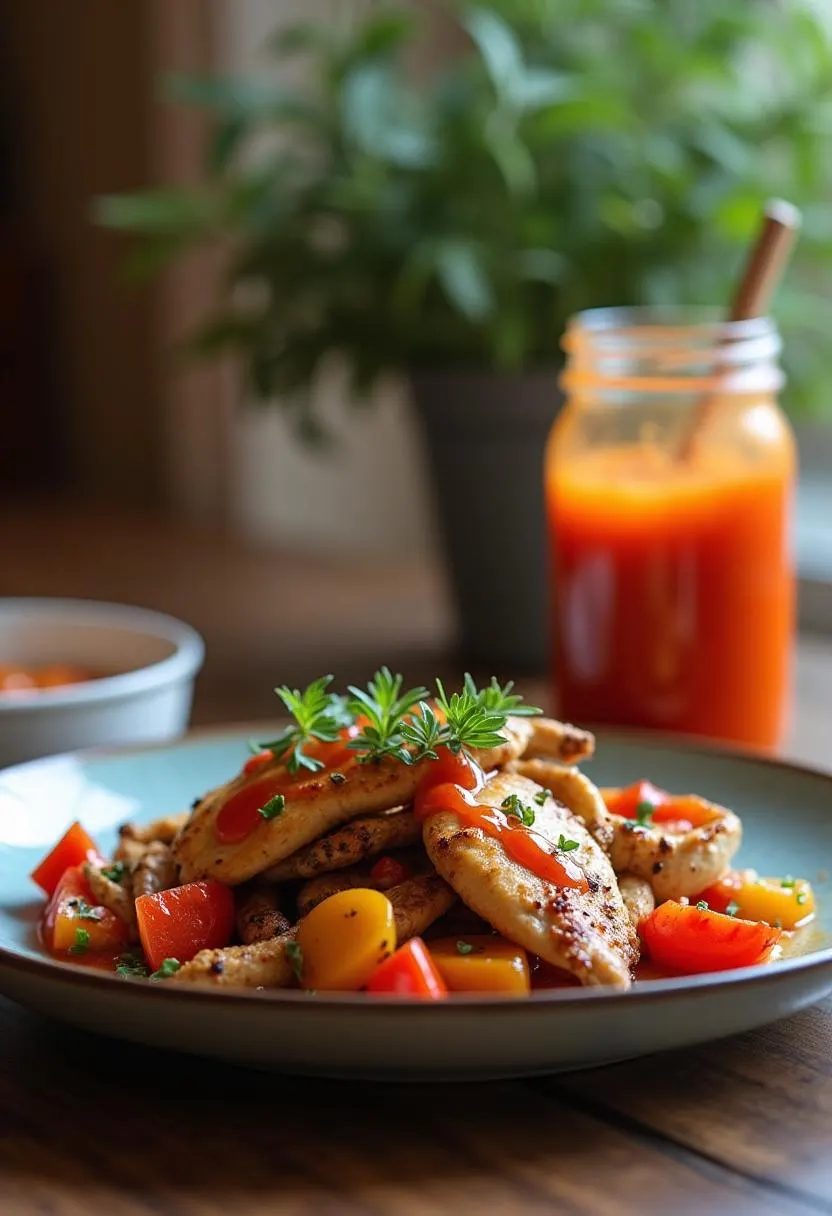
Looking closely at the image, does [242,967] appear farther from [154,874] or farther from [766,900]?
[766,900]

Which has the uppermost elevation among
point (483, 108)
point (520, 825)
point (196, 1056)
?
point (483, 108)

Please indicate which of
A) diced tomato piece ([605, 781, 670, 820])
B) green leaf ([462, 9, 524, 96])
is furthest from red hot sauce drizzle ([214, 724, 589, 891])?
green leaf ([462, 9, 524, 96])

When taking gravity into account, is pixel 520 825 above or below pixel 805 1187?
above

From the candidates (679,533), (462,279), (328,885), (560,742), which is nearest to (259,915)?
(328,885)

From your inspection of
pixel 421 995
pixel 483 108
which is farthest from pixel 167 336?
pixel 421 995

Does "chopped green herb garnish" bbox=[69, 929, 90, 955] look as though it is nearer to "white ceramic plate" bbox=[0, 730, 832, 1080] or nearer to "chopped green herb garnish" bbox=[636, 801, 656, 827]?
"white ceramic plate" bbox=[0, 730, 832, 1080]

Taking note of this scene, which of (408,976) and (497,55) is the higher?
(497,55)

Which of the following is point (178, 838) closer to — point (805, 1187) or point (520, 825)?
point (520, 825)
